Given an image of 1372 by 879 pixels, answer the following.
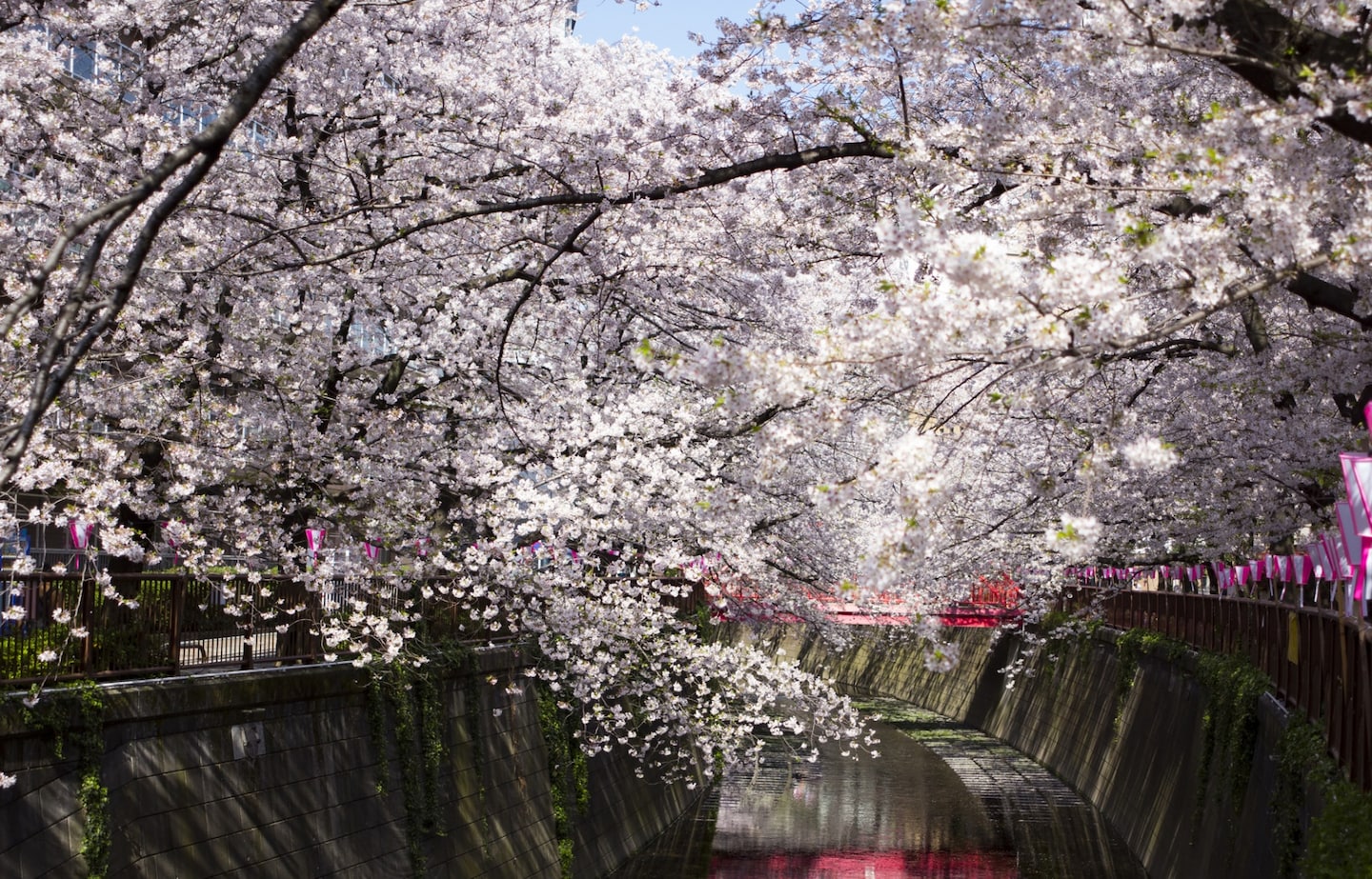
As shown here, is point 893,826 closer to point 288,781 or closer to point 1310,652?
point 1310,652

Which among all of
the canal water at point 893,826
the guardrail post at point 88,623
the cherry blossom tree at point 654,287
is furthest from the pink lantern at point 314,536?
the canal water at point 893,826

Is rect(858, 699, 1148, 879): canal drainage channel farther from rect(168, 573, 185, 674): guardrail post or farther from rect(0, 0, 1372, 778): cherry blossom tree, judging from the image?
rect(168, 573, 185, 674): guardrail post

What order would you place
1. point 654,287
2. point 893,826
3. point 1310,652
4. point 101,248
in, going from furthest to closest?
point 893,826
point 654,287
point 1310,652
point 101,248

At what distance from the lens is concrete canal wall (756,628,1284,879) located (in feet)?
51.4

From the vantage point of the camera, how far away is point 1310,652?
13.8 meters

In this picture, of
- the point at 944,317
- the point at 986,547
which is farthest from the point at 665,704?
the point at 944,317

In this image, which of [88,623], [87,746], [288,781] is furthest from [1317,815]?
[88,623]

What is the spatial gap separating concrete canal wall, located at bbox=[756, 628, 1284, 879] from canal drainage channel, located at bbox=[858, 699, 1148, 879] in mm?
370

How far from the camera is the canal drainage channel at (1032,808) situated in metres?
24.1

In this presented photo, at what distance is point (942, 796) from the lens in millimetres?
31672

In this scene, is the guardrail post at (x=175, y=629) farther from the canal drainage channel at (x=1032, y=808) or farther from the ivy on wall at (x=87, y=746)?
the canal drainage channel at (x=1032, y=808)

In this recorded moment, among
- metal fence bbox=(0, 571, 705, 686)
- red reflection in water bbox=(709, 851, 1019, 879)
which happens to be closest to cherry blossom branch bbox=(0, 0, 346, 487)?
metal fence bbox=(0, 571, 705, 686)

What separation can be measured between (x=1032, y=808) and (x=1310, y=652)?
56.2 feet

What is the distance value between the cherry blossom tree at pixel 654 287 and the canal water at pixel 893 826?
290 cm
